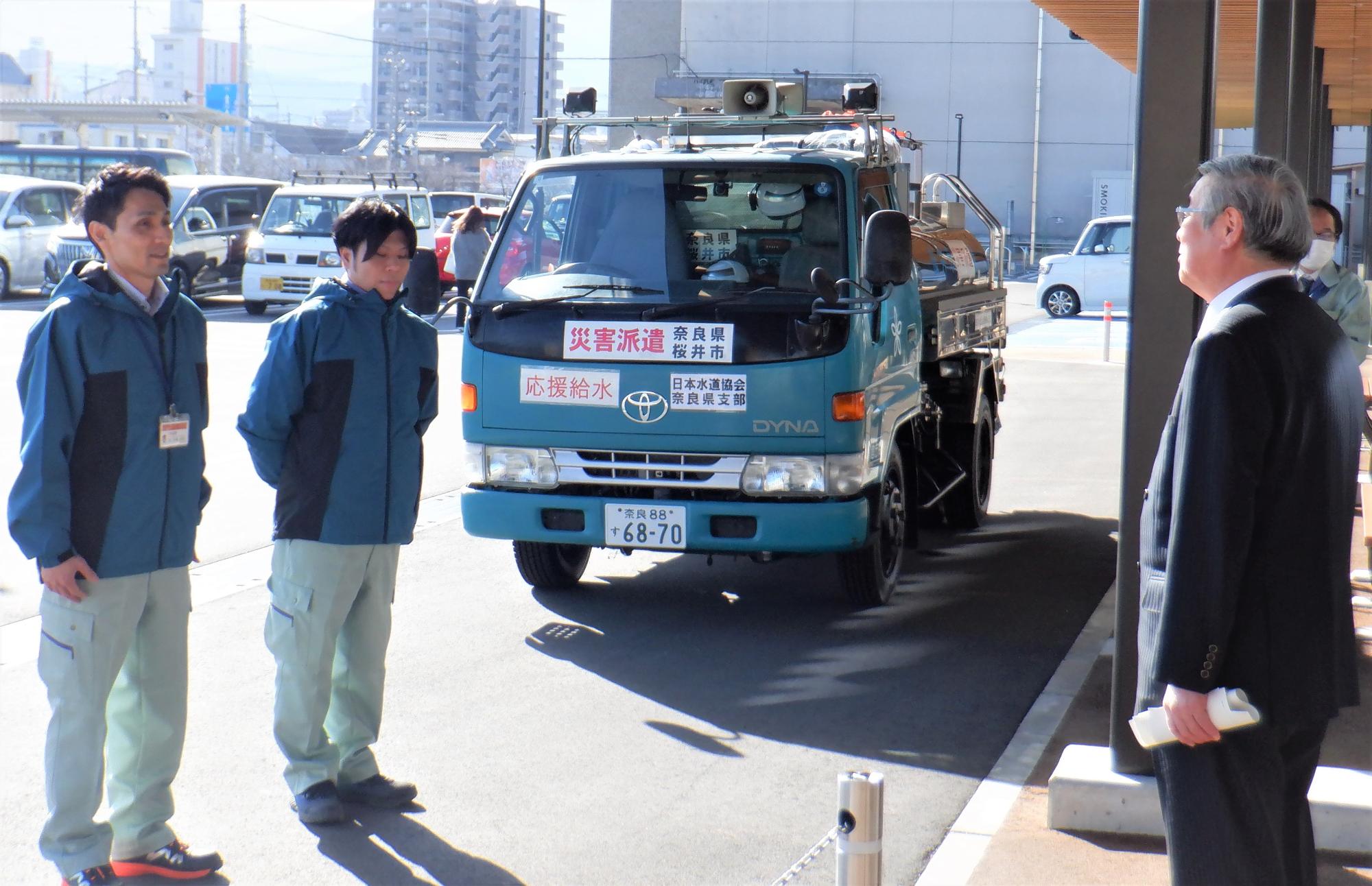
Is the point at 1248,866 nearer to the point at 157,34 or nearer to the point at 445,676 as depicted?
the point at 445,676

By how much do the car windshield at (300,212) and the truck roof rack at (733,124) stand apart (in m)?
16.1

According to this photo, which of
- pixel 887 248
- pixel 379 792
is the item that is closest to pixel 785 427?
pixel 887 248

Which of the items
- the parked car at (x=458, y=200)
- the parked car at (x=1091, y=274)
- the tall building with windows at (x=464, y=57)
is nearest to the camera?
the parked car at (x=1091, y=274)

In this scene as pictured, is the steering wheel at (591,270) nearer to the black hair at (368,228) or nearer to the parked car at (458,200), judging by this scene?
the black hair at (368,228)

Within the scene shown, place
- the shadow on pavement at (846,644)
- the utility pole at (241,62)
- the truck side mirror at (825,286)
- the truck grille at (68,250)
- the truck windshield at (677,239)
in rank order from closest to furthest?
1. the shadow on pavement at (846,644)
2. the truck side mirror at (825,286)
3. the truck windshield at (677,239)
4. the truck grille at (68,250)
5. the utility pole at (241,62)

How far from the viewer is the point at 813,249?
22.8ft

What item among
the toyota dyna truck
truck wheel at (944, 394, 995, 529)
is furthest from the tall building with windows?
the toyota dyna truck

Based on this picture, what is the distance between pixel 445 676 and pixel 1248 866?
399 cm

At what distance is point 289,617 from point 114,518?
787 mm

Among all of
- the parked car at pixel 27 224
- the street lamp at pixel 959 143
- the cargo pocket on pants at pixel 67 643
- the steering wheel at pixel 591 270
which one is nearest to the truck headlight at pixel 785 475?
the steering wheel at pixel 591 270

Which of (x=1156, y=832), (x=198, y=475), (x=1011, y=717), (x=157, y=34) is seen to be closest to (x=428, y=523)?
(x=1011, y=717)

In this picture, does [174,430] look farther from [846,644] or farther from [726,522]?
[846,644]

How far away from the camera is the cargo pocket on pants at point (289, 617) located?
456cm

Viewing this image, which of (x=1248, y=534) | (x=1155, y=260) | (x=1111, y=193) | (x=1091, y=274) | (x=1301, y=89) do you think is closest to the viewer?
(x=1248, y=534)
